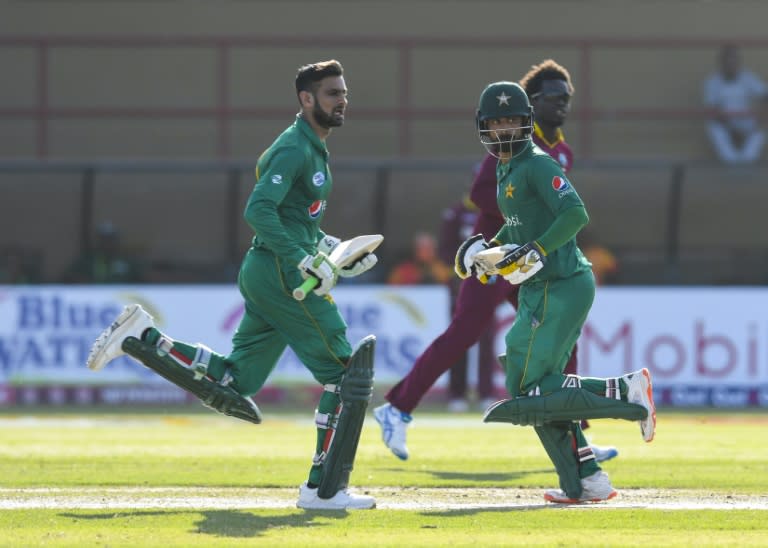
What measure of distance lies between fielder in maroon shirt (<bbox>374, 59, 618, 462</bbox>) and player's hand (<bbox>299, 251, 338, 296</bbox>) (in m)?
2.44

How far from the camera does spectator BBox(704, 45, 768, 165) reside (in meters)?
21.5

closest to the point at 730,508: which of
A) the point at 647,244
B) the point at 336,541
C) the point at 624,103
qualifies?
the point at 336,541

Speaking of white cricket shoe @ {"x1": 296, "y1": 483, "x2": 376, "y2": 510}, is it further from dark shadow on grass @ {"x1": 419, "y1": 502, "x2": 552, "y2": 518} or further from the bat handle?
the bat handle

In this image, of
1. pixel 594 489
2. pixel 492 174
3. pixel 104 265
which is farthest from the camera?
pixel 104 265

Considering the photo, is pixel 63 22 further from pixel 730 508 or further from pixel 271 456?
pixel 730 508

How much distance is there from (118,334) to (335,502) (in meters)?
1.49

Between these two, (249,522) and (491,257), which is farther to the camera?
(491,257)

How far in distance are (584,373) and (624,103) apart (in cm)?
702

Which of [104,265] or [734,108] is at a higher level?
[734,108]

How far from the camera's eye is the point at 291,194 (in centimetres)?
849

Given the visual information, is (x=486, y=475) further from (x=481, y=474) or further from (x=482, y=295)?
(x=482, y=295)

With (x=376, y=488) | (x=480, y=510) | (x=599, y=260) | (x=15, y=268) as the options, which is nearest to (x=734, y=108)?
(x=599, y=260)

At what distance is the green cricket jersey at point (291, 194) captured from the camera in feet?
26.9

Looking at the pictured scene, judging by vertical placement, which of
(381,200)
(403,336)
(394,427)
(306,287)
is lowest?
(403,336)
